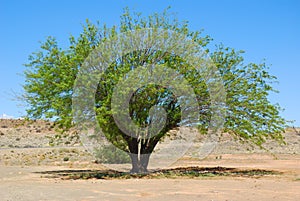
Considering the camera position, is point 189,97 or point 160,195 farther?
point 189,97

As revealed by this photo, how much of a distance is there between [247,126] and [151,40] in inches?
250

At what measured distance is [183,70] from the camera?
22359 millimetres

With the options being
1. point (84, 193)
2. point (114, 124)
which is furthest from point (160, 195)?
point (114, 124)

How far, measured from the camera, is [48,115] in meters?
21.2

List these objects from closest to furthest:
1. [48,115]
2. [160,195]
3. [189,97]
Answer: [160,195] < [48,115] < [189,97]

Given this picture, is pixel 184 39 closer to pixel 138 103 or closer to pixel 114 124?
pixel 138 103

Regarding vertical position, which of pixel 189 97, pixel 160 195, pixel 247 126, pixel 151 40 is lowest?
pixel 160 195

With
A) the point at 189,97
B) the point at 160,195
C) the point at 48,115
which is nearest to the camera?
the point at 160,195

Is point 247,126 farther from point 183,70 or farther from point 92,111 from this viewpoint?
point 92,111

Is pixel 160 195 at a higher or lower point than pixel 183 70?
lower

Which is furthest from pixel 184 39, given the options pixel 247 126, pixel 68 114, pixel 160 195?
pixel 160 195

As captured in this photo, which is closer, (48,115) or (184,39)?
(48,115)

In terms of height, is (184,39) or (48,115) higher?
(184,39)

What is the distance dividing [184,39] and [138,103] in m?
4.15
